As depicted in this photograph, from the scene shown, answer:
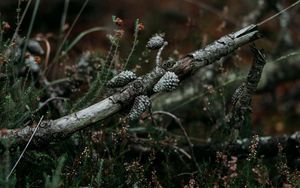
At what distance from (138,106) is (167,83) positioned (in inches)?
6.0

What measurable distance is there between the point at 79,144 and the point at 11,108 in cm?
37

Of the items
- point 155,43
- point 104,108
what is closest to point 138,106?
point 104,108

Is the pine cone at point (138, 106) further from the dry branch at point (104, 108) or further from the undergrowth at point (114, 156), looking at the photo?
the undergrowth at point (114, 156)

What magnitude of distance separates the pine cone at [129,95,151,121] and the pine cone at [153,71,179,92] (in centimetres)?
6

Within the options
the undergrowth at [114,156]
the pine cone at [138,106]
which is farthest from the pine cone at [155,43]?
the pine cone at [138,106]

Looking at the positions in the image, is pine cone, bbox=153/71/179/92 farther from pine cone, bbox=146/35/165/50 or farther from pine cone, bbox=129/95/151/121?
pine cone, bbox=146/35/165/50

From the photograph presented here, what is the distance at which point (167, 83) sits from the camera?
85.3 inches

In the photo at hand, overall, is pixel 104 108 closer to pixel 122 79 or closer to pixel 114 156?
pixel 122 79

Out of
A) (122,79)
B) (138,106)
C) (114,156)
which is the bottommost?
(114,156)

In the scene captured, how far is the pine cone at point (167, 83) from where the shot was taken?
217 cm

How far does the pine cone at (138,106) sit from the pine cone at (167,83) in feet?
0.20

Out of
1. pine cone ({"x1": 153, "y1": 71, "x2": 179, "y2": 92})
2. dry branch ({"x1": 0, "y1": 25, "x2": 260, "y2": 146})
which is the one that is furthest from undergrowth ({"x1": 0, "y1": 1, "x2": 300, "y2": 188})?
pine cone ({"x1": 153, "y1": 71, "x2": 179, "y2": 92})

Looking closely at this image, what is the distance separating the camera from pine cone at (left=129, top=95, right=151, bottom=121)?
2141 millimetres

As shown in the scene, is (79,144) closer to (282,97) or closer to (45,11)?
(282,97)
